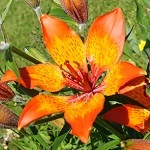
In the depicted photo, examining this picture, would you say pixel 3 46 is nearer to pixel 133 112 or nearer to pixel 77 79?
pixel 77 79

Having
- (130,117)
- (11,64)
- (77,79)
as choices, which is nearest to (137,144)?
(130,117)

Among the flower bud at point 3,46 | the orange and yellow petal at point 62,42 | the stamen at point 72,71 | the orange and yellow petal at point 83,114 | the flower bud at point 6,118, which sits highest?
the flower bud at point 3,46

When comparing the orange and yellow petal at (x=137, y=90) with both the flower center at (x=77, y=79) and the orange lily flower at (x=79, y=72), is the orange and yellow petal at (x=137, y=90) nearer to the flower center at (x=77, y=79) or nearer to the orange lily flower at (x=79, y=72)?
the orange lily flower at (x=79, y=72)

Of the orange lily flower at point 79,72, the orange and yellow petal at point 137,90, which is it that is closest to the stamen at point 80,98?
the orange lily flower at point 79,72

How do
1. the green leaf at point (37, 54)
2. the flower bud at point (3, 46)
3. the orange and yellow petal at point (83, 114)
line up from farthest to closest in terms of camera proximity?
the green leaf at point (37, 54) → the flower bud at point (3, 46) → the orange and yellow petal at point (83, 114)

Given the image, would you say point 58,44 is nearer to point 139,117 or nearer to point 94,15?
point 139,117

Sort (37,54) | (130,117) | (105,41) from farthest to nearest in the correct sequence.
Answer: (37,54) → (105,41) → (130,117)
